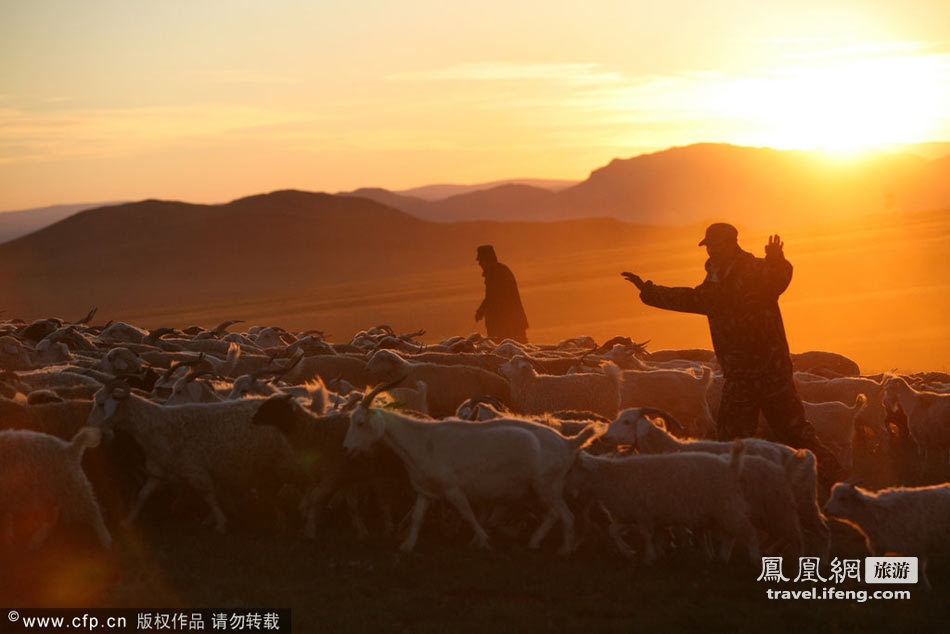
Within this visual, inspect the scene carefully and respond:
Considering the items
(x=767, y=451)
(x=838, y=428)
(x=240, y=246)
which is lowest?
(x=838, y=428)

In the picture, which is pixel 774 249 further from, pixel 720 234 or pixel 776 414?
pixel 776 414

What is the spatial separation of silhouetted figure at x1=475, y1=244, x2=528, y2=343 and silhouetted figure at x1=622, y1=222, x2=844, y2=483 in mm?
8335

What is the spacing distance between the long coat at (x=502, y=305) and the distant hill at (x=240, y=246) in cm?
5747

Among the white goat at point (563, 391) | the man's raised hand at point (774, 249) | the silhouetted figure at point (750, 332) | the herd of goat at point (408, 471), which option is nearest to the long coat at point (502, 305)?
the white goat at point (563, 391)

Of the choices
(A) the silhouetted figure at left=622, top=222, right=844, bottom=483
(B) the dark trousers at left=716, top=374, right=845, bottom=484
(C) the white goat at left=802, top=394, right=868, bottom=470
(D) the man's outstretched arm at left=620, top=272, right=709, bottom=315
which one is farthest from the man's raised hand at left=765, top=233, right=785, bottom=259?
(C) the white goat at left=802, top=394, right=868, bottom=470

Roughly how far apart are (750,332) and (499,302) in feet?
30.4

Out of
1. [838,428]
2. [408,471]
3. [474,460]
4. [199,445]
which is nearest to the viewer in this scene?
[474,460]

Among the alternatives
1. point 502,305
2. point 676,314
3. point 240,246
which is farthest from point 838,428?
point 240,246

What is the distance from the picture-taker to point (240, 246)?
4058 inches

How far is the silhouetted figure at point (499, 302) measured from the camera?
18.0 meters

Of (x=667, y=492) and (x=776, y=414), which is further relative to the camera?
(x=776, y=414)

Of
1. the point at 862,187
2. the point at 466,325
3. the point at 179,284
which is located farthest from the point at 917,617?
the point at 862,187

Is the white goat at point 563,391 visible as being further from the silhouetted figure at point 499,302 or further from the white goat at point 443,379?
the silhouetted figure at point 499,302

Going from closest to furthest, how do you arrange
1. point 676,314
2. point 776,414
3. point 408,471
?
point 408,471
point 776,414
point 676,314
